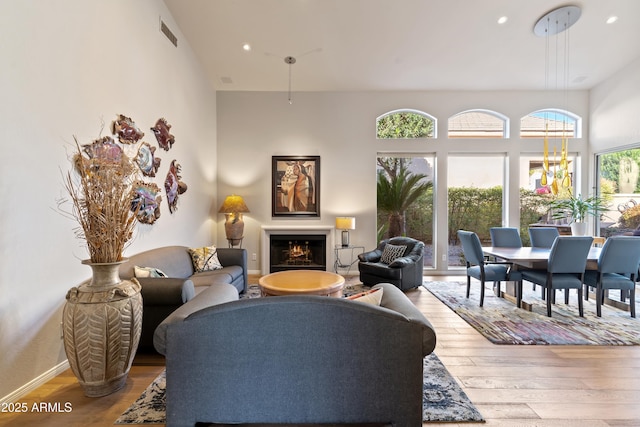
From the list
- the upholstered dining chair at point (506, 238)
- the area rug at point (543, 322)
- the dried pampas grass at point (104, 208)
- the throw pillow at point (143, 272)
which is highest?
the dried pampas grass at point (104, 208)

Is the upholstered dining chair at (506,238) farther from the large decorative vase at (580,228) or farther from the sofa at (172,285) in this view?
the sofa at (172,285)

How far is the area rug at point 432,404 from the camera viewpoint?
73.1 inches

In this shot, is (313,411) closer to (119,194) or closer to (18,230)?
(119,194)

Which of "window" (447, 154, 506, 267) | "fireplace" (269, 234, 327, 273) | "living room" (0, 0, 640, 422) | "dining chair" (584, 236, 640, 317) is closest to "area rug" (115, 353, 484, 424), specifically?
"living room" (0, 0, 640, 422)

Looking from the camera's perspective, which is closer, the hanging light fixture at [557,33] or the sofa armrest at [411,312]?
the sofa armrest at [411,312]

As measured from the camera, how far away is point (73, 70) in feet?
8.24

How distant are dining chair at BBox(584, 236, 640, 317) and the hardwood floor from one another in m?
0.91

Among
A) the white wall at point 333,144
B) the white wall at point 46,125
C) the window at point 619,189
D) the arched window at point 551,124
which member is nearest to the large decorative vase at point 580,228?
the white wall at point 333,144

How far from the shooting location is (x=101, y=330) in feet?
6.46

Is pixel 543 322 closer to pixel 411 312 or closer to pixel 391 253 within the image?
pixel 391 253

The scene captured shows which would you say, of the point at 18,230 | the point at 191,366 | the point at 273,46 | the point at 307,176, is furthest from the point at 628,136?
the point at 18,230

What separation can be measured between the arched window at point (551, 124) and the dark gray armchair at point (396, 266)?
342cm

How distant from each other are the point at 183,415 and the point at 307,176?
4.74 meters

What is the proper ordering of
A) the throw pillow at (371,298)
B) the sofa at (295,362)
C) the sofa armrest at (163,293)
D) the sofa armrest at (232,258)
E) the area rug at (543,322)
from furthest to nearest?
the sofa armrest at (232,258) → the area rug at (543,322) → the sofa armrest at (163,293) → the throw pillow at (371,298) → the sofa at (295,362)
